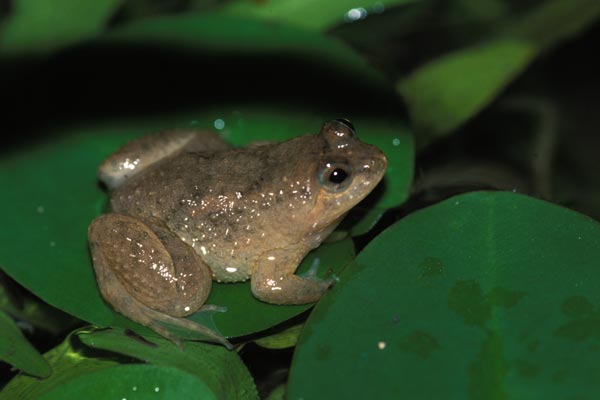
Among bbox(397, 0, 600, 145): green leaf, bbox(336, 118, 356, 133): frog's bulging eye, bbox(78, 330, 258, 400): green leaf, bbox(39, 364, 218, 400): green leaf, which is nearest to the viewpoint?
bbox(39, 364, 218, 400): green leaf

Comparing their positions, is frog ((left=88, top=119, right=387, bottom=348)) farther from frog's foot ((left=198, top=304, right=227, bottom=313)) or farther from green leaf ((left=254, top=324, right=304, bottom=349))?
green leaf ((left=254, top=324, right=304, bottom=349))

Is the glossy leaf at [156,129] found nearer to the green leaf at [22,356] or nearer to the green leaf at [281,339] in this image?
the green leaf at [281,339]

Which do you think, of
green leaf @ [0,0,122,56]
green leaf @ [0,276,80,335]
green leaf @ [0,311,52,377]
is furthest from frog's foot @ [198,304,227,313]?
green leaf @ [0,0,122,56]

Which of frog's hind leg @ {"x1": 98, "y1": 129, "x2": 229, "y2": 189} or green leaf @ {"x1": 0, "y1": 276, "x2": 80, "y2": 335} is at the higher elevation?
frog's hind leg @ {"x1": 98, "y1": 129, "x2": 229, "y2": 189}

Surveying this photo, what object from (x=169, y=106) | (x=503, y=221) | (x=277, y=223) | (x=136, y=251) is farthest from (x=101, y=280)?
(x=503, y=221)

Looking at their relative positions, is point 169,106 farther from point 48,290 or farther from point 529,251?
point 529,251

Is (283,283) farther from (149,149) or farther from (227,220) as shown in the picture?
(149,149)

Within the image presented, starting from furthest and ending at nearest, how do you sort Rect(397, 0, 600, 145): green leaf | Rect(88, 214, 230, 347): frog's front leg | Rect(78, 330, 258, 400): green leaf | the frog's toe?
Rect(397, 0, 600, 145): green leaf → Rect(88, 214, 230, 347): frog's front leg → the frog's toe → Rect(78, 330, 258, 400): green leaf

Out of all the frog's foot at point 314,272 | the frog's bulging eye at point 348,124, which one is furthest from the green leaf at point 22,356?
the frog's bulging eye at point 348,124
